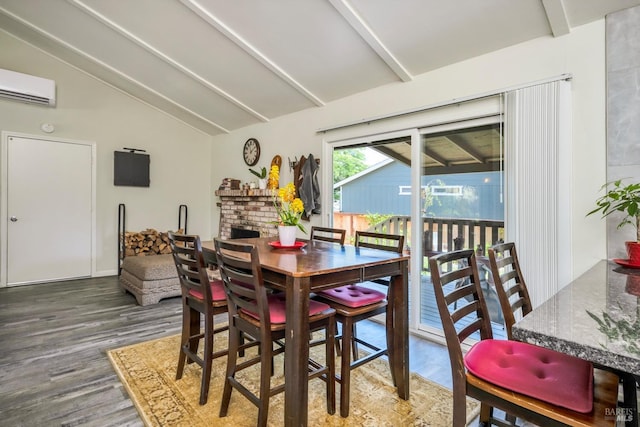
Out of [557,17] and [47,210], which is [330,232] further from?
[47,210]

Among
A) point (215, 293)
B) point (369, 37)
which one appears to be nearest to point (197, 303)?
point (215, 293)

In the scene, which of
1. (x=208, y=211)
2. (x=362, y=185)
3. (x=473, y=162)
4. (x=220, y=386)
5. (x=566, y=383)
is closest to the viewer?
(x=566, y=383)

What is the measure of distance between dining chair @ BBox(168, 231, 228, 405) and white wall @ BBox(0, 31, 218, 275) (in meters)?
3.86

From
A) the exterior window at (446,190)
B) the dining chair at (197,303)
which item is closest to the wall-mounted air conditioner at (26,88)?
the dining chair at (197,303)

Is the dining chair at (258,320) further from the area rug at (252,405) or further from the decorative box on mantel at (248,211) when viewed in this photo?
the decorative box on mantel at (248,211)

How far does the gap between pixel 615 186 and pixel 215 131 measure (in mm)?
5517

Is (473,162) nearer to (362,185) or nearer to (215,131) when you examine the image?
(362,185)

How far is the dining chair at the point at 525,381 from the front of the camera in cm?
101

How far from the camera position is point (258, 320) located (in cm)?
174

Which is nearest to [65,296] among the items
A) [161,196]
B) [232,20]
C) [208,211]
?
[161,196]

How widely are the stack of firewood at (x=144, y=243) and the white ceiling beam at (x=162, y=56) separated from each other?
2.29 m

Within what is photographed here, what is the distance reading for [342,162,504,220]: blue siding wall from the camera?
2717mm

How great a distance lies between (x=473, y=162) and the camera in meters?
2.82

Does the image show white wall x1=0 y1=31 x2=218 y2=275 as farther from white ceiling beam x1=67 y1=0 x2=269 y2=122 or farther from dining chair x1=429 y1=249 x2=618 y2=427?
dining chair x1=429 y1=249 x2=618 y2=427
